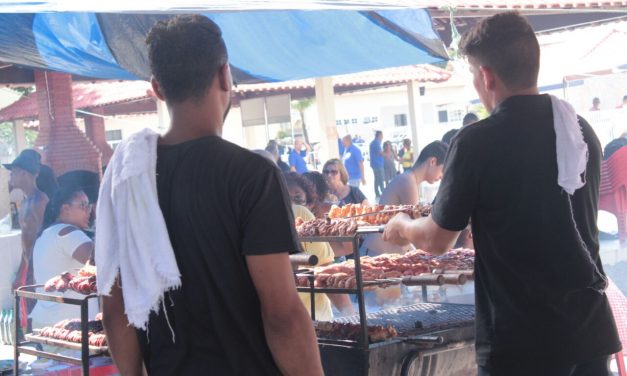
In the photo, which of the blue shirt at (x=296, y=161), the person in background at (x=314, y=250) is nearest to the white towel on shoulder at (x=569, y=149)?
the person in background at (x=314, y=250)

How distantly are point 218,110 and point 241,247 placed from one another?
417 millimetres

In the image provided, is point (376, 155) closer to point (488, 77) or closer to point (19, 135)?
point (19, 135)

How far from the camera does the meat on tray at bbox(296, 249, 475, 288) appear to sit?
4.57 m

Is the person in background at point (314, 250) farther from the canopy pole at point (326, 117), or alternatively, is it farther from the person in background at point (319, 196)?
the canopy pole at point (326, 117)

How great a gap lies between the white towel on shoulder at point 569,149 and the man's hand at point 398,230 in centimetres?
68

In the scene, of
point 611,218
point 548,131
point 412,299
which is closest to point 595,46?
point 611,218

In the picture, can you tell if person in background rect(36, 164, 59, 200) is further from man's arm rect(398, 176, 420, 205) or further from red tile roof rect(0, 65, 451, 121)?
red tile roof rect(0, 65, 451, 121)

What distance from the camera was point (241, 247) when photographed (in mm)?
2236

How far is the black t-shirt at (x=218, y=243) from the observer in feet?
7.25

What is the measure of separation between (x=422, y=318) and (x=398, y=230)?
1526mm

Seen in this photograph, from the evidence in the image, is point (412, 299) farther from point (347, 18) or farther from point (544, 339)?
point (544, 339)


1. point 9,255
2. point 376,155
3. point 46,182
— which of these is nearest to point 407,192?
point 46,182

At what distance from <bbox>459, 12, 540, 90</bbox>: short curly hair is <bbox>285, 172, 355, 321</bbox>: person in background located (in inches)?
102

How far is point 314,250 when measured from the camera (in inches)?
238
